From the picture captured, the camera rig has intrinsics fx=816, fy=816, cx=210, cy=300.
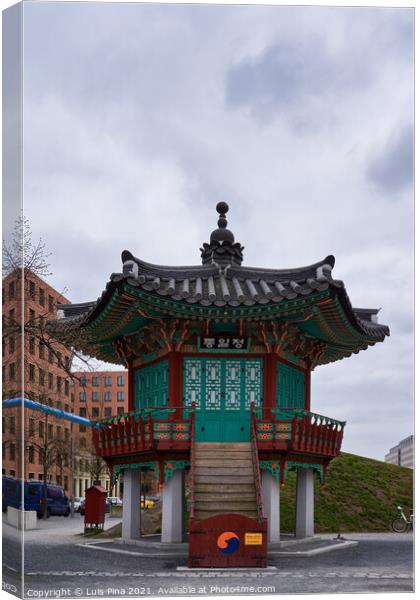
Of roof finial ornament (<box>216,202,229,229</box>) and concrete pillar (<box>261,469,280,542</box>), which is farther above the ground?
roof finial ornament (<box>216,202,229,229</box>)

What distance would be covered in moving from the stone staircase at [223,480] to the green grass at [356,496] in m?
12.9

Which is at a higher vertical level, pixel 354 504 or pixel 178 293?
pixel 178 293

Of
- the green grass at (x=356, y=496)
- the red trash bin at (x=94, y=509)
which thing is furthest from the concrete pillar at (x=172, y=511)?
the green grass at (x=356, y=496)

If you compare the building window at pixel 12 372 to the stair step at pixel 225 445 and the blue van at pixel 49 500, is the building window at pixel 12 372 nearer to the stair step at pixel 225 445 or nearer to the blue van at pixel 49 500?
the stair step at pixel 225 445

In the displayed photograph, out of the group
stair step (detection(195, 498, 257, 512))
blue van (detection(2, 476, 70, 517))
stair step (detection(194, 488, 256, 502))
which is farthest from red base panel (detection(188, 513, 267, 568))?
blue van (detection(2, 476, 70, 517))

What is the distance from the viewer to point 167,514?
23250mm

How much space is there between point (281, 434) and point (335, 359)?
9102 millimetres

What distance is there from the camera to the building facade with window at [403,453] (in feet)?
109

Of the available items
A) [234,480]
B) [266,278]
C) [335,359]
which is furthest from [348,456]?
[234,480]

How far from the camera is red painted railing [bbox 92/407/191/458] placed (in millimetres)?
22562

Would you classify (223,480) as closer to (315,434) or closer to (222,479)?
(222,479)

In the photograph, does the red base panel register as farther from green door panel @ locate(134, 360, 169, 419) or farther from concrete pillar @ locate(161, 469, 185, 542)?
green door panel @ locate(134, 360, 169, 419)

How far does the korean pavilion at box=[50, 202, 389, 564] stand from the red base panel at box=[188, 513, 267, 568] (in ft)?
2.04

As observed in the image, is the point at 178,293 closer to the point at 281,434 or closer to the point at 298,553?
the point at 281,434
